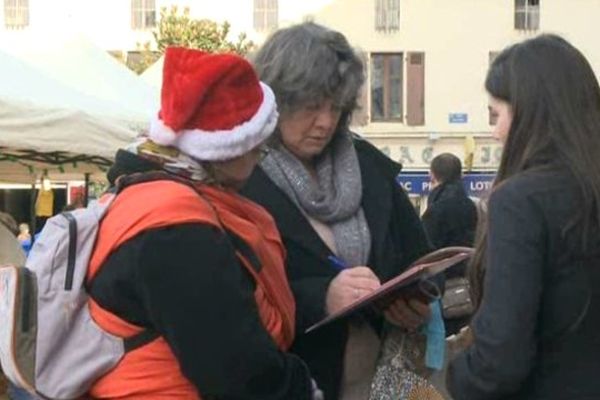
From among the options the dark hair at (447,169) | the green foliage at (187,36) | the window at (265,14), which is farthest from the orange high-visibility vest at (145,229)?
the window at (265,14)

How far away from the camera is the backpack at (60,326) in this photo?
193 centimetres

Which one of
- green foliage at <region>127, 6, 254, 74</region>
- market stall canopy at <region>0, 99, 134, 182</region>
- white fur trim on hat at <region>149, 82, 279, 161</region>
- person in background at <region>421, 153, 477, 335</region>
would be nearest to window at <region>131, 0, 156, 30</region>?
A: green foliage at <region>127, 6, 254, 74</region>

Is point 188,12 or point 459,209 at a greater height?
point 188,12

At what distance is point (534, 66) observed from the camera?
2.23m

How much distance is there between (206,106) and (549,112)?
26.8 inches

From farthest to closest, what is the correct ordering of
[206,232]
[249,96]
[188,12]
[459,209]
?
[188,12]
[459,209]
[249,96]
[206,232]

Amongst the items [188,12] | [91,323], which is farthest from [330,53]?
[188,12]

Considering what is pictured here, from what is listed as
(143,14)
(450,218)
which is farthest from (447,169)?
(143,14)

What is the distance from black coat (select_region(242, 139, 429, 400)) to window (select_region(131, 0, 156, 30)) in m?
28.2

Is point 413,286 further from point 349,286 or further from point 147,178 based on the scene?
point 147,178

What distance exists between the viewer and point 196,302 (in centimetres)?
185

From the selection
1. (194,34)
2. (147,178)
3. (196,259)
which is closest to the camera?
(196,259)

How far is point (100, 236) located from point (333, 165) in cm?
82

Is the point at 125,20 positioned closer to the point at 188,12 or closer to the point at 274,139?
the point at 188,12
